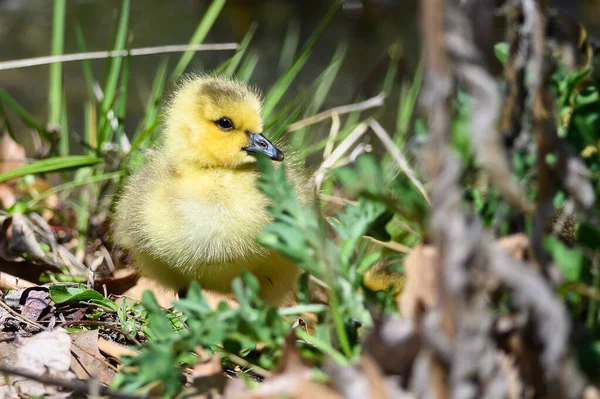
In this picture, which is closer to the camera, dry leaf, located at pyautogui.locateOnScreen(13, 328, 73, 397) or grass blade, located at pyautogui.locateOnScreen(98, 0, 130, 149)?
dry leaf, located at pyautogui.locateOnScreen(13, 328, 73, 397)

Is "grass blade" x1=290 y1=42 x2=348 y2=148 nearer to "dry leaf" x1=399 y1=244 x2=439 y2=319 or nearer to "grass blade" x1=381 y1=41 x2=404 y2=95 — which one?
"grass blade" x1=381 y1=41 x2=404 y2=95

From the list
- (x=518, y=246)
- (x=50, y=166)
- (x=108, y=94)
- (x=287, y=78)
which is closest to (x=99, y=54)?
(x=108, y=94)

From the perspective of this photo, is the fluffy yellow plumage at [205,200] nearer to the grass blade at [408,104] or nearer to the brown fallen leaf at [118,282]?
the brown fallen leaf at [118,282]

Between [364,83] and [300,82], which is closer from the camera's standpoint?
[364,83]

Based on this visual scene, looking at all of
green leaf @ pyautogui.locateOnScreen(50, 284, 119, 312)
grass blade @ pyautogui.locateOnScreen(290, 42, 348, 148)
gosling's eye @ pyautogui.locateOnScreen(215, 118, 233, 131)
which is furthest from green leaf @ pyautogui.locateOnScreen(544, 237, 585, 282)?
grass blade @ pyautogui.locateOnScreen(290, 42, 348, 148)

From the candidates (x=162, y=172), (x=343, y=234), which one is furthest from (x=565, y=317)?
(x=162, y=172)

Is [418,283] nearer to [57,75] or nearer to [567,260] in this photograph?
[567,260]

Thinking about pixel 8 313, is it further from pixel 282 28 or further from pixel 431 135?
pixel 282 28
